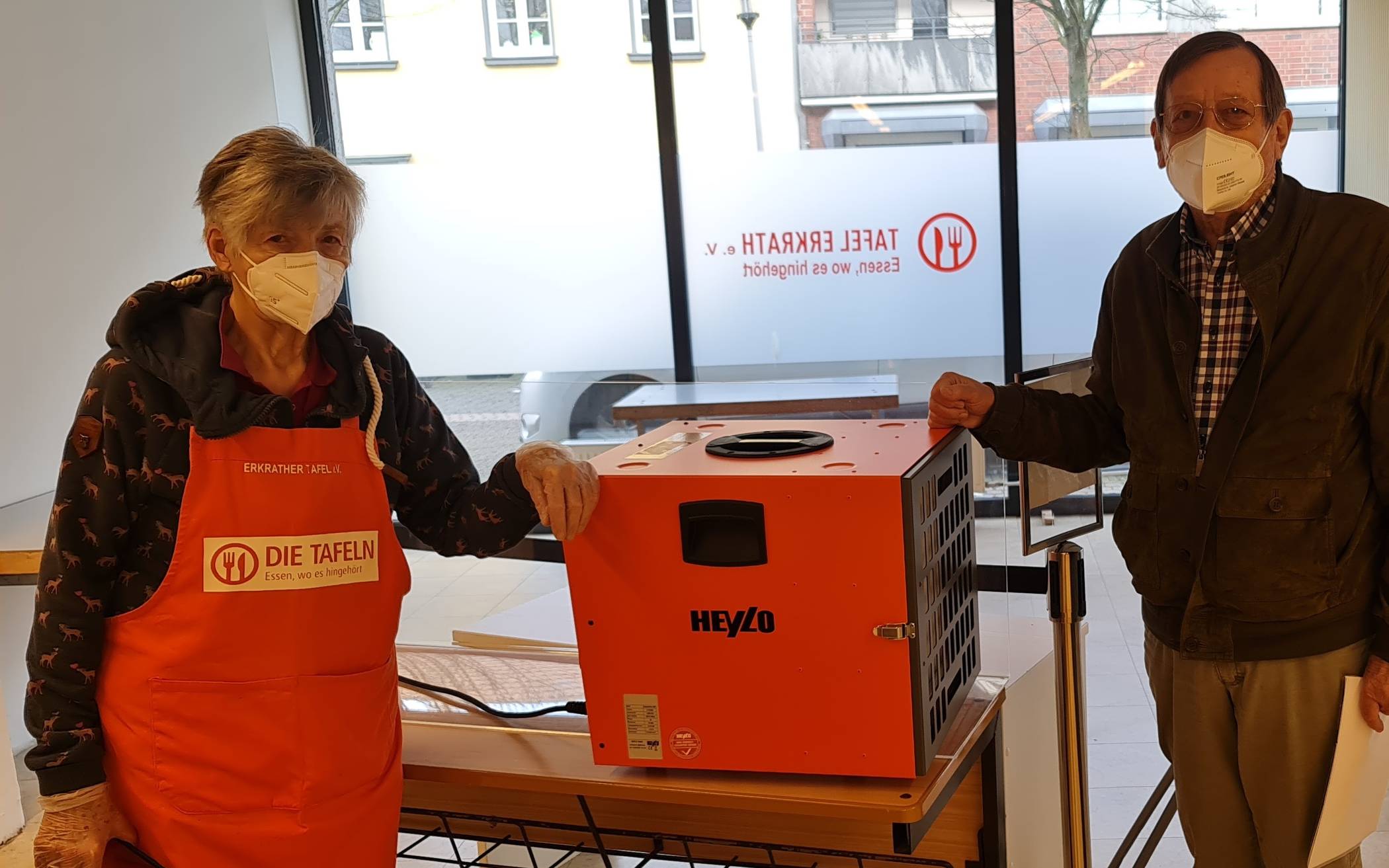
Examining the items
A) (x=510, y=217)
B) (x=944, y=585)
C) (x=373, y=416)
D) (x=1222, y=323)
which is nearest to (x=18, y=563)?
(x=373, y=416)

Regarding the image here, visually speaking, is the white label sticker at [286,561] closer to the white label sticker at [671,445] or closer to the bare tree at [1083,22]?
the white label sticker at [671,445]

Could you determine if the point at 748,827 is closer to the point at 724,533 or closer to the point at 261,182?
the point at 724,533

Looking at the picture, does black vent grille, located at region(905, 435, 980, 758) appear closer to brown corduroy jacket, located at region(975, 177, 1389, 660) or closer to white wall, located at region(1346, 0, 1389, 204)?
brown corduroy jacket, located at region(975, 177, 1389, 660)

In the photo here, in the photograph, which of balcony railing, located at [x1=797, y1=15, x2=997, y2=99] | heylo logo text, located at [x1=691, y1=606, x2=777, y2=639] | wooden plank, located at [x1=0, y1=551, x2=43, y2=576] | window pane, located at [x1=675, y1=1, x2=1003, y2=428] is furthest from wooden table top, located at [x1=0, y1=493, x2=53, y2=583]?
balcony railing, located at [x1=797, y1=15, x2=997, y2=99]

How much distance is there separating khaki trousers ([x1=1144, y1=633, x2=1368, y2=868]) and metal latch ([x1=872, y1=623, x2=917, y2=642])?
0.47 metres

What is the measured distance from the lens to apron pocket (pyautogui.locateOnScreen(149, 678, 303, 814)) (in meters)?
1.10

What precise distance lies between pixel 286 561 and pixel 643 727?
0.39 m

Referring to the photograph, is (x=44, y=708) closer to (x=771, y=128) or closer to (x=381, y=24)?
(x=771, y=128)

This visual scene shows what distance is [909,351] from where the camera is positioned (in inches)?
196

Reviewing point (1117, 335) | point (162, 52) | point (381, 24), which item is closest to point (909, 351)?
point (381, 24)

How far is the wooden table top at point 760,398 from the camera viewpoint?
208cm

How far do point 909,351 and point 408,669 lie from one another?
12.2 ft

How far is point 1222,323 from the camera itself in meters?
1.25

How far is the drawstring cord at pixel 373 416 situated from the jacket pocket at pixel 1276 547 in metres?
0.91
